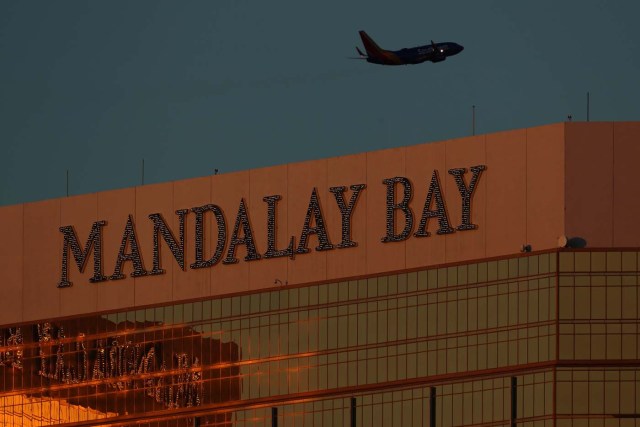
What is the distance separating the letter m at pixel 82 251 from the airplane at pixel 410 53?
1926 cm

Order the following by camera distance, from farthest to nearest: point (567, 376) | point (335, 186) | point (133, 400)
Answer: point (133, 400), point (335, 186), point (567, 376)

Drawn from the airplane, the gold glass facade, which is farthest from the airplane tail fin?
the gold glass facade

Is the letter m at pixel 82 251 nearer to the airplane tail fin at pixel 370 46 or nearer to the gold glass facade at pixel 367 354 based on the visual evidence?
the gold glass facade at pixel 367 354

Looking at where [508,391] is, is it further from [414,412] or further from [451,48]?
[451,48]

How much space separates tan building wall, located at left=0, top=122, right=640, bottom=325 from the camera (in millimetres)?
139875

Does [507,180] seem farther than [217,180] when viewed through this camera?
No

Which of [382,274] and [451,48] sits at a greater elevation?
[451,48]

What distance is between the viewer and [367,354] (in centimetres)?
14825

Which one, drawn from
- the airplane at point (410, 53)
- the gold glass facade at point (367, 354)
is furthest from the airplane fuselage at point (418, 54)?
the gold glass facade at point (367, 354)

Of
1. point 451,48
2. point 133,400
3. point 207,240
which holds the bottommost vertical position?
point 133,400

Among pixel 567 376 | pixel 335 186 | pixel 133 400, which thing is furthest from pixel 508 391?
pixel 133 400

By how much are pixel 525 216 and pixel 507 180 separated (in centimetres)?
224

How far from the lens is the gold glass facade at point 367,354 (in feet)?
458

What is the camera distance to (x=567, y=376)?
5497 inches
